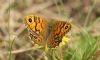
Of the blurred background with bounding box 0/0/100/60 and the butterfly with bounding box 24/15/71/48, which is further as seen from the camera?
the blurred background with bounding box 0/0/100/60

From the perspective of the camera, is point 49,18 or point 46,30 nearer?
point 46,30

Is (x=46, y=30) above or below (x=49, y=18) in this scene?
above

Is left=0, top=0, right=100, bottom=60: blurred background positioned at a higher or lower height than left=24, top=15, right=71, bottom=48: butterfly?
lower

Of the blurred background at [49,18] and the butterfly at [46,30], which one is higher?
the butterfly at [46,30]

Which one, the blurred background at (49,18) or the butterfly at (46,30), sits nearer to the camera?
the butterfly at (46,30)

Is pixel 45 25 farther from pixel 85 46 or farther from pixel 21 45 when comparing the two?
pixel 21 45
